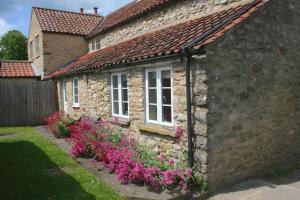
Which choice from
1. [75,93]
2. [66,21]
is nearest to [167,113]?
[75,93]

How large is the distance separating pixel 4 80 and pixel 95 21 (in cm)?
747

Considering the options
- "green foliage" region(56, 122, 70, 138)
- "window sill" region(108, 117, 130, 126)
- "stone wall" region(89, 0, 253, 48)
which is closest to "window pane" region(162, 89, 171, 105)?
"window sill" region(108, 117, 130, 126)

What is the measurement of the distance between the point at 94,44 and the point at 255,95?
43.8ft

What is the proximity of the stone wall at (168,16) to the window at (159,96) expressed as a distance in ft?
9.84

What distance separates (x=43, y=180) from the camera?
23.4 feet

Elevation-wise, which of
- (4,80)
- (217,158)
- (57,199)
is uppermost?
(4,80)

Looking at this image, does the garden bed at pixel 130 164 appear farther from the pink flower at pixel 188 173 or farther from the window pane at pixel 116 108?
the window pane at pixel 116 108

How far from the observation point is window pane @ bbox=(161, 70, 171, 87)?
294 inches

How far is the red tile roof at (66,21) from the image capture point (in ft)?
63.0

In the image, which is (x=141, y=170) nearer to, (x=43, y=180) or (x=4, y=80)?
(x=43, y=180)

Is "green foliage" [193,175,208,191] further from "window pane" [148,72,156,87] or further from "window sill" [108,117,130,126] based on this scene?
"window sill" [108,117,130,126]

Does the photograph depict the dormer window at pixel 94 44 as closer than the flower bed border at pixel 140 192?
No

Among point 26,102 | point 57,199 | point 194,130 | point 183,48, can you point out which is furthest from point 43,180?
point 26,102

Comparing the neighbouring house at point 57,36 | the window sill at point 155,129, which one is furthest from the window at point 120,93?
the neighbouring house at point 57,36
